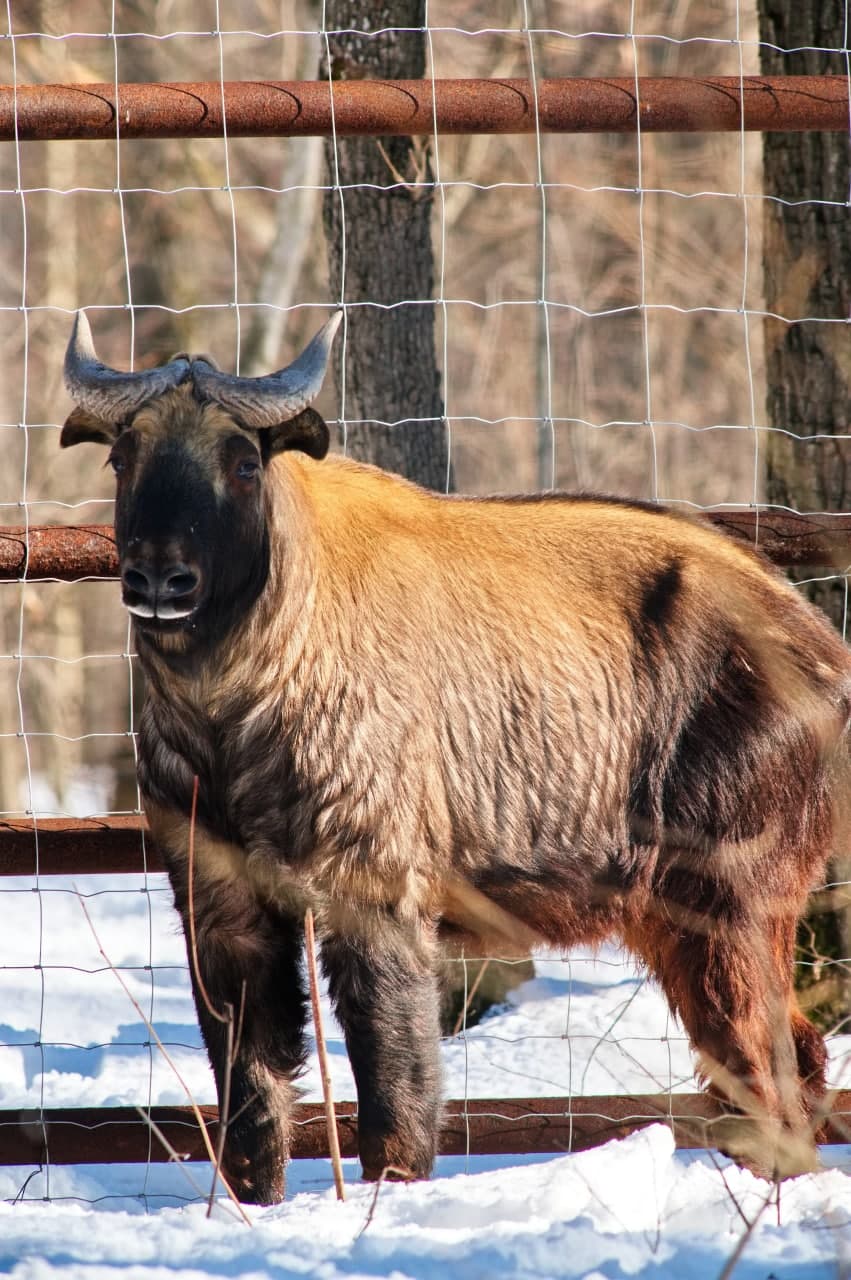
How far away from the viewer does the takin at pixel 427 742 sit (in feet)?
11.9

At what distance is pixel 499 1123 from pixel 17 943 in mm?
3540

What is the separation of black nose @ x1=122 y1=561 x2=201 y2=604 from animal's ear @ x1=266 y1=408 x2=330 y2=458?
530mm

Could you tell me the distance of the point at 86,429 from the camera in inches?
147

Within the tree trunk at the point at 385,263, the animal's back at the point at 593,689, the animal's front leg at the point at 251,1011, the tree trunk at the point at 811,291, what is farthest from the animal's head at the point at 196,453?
the tree trunk at the point at 811,291

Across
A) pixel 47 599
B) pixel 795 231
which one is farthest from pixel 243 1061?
pixel 47 599

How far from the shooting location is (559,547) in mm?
4234

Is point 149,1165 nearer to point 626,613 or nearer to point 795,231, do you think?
point 626,613

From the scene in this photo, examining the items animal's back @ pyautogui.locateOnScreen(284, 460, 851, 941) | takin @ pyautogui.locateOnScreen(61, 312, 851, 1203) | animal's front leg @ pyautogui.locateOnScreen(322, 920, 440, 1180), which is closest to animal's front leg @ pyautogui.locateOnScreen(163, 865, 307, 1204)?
takin @ pyautogui.locateOnScreen(61, 312, 851, 1203)

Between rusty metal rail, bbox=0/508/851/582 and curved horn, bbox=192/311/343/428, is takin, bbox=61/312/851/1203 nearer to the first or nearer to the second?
curved horn, bbox=192/311/343/428

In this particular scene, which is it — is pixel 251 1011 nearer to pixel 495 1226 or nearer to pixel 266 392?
pixel 495 1226

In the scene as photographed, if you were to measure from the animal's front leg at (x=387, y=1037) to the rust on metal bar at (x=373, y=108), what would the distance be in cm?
227

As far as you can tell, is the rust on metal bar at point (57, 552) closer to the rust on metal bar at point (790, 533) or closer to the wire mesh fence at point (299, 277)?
the rust on metal bar at point (790, 533)

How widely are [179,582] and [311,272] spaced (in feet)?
44.6

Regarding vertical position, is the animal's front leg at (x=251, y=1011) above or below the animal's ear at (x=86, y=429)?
below
